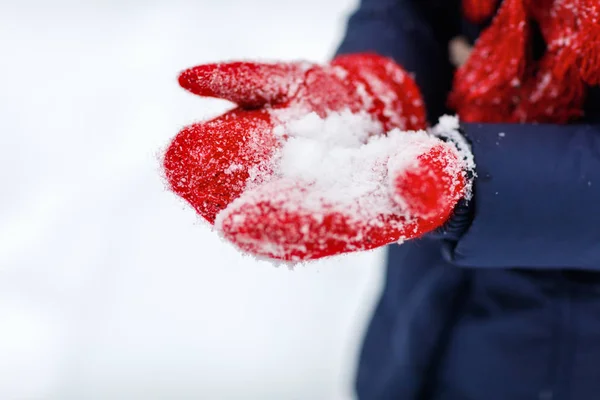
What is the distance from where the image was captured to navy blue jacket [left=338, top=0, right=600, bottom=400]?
1.39ft

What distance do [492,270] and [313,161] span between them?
302 millimetres

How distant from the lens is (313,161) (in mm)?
382

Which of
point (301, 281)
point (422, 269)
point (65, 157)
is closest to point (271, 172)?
point (422, 269)

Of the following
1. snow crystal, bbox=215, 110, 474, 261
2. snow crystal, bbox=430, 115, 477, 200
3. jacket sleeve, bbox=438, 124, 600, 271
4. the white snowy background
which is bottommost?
the white snowy background

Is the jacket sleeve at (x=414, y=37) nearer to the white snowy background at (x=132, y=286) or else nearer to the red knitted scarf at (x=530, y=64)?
the red knitted scarf at (x=530, y=64)

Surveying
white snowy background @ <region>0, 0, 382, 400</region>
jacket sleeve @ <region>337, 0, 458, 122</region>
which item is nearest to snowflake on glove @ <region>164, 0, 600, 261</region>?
jacket sleeve @ <region>337, 0, 458, 122</region>

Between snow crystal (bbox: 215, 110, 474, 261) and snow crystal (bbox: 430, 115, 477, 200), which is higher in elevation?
snow crystal (bbox: 215, 110, 474, 261)

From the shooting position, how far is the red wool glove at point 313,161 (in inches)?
12.5

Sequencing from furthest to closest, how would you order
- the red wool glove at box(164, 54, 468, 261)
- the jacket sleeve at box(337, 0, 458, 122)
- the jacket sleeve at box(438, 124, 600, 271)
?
the jacket sleeve at box(337, 0, 458, 122)
the jacket sleeve at box(438, 124, 600, 271)
the red wool glove at box(164, 54, 468, 261)

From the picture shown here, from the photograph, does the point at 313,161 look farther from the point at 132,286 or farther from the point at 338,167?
the point at 132,286

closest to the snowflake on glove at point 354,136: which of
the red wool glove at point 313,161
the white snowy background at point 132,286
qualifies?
the red wool glove at point 313,161

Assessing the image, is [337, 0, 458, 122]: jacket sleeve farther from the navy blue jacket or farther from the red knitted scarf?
the red knitted scarf

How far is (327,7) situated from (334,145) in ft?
3.23

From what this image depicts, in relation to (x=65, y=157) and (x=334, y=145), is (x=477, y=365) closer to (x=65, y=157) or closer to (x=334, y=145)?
(x=334, y=145)
